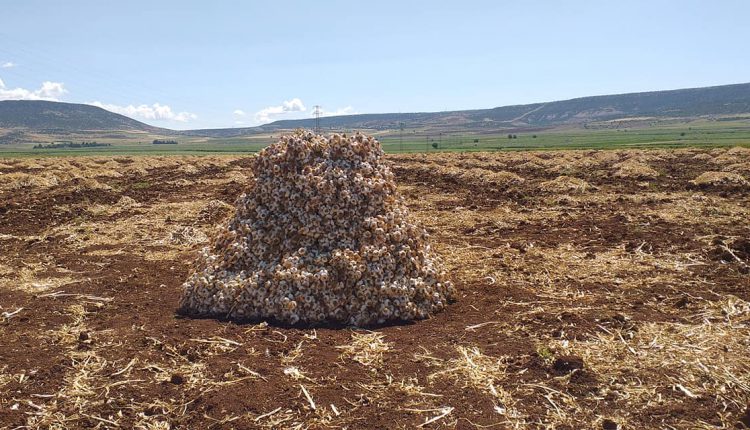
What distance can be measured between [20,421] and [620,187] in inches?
838

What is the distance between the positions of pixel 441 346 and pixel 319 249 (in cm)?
241

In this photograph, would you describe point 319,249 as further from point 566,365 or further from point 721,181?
point 721,181

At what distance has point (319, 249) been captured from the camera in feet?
25.2

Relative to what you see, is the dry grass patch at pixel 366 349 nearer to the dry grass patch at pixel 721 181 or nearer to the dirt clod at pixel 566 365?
the dirt clod at pixel 566 365

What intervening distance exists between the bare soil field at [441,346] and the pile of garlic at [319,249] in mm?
342

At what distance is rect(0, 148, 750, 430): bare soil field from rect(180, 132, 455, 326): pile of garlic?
0.34 meters

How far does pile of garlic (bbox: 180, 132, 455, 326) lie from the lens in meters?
7.19

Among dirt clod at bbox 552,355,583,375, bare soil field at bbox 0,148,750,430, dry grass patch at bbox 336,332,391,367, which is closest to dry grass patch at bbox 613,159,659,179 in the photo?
bare soil field at bbox 0,148,750,430

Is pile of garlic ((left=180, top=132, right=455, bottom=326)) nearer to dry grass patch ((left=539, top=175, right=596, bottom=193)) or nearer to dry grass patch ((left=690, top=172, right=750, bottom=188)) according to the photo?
dry grass patch ((left=539, top=175, right=596, bottom=193))

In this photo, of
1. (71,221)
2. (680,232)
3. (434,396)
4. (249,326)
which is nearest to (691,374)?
(434,396)

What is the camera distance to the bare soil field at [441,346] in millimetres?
4863

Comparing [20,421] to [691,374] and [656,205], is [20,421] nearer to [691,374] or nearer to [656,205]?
[691,374]

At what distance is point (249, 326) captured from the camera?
6.94 metres

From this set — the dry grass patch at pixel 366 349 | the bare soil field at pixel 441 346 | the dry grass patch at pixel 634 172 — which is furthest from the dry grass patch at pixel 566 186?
the dry grass patch at pixel 366 349
